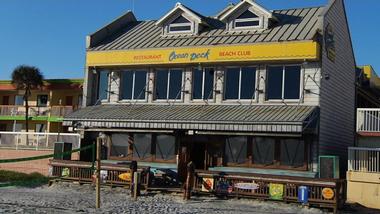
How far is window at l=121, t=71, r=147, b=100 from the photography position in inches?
1137

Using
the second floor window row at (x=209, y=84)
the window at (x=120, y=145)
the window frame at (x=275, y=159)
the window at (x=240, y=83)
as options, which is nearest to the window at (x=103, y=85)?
the second floor window row at (x=209, y=84)

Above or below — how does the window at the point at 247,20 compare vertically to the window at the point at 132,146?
above

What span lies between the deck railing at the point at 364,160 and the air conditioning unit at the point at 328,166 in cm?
157

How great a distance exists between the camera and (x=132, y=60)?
1128 inches

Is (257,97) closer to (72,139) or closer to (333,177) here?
(333,177)

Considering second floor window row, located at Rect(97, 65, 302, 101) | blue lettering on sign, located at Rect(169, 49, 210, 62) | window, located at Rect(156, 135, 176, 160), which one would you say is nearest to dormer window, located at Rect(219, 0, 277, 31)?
blue lettering on sign, located at Rect(169, 49, 210, 62)

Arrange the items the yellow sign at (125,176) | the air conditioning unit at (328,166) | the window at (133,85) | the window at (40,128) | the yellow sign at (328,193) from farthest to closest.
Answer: the window at (40,128) < the window at (133,85) < the yellow sign at (125,176) < the air conditioning unit at (328,166) < the yellow sign at (328,193)

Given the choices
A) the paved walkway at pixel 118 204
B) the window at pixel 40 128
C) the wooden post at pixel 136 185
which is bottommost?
the paved walkway at pixel 118 204

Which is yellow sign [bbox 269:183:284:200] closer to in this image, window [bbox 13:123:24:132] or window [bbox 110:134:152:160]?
window [bbox 110:134:152:160]

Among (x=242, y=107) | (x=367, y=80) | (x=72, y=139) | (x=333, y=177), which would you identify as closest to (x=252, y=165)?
(x=242, y=107)

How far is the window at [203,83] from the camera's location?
27141 mm

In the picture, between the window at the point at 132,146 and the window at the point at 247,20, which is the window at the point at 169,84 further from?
the window at the point at 247,20

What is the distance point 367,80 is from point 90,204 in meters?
23.5

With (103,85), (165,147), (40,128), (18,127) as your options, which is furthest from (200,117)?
(18,127)
